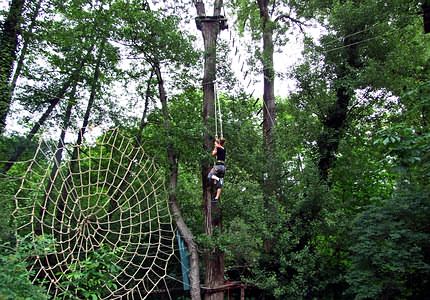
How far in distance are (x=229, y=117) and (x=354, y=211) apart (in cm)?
424

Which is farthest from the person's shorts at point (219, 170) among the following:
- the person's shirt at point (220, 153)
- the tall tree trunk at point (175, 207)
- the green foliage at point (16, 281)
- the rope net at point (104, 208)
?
the green foliage at point (16, 281)

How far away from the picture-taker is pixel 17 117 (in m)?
9.89

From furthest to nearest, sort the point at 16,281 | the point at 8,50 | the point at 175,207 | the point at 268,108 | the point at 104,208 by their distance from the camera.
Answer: the point at 268,108
the point at 175,207
the point at 8,50
the point at 104,208
the point at 16,281

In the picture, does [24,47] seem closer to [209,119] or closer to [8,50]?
[8,50]

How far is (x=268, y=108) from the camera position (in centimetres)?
1171

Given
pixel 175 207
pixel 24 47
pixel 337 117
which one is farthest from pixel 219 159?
pixel 24 47

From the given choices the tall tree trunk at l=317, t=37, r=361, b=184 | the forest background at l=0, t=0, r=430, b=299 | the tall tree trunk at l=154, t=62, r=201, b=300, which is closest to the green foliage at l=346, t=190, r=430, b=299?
the forest background at l=0, t=0, r=430, b=299

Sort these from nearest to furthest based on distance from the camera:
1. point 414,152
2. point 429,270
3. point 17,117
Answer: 1. point 414,152
2. point 429,270
3. point 17,117

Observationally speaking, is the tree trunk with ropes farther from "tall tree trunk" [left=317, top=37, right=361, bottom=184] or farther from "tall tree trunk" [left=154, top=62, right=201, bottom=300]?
"tall tree trunk" [left=317, top=37, right=361, bottom=184]

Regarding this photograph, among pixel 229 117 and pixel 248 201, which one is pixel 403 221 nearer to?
pixel 248 201

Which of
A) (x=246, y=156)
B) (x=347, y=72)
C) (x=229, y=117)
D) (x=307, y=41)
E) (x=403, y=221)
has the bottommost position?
(x=403, y=221)

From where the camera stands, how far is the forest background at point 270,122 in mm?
8938

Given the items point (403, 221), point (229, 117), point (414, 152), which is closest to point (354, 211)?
point (403, 221)

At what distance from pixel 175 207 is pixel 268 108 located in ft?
Result: 12.6
